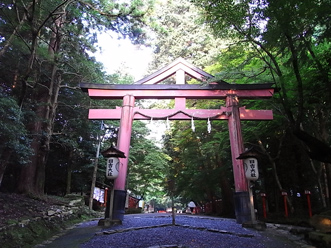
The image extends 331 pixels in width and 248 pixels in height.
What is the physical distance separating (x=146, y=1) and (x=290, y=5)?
5.66 meters

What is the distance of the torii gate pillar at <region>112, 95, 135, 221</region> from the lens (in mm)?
8413

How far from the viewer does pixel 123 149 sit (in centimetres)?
934

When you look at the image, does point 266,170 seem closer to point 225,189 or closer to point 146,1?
point 225,189

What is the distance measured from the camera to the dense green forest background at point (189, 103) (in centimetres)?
603

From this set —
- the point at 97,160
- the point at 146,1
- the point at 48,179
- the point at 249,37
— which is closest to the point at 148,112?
the point at 146,1

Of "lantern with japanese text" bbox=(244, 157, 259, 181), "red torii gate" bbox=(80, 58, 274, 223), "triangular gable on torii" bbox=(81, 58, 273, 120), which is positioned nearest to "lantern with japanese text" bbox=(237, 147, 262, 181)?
"lantern with japanese text" bbox=(244, 157, 259, 181)

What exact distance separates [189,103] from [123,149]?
8.24 m

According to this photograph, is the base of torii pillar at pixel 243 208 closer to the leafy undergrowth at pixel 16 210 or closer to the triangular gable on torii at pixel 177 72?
the triangular gable on torii at pixel 177 72

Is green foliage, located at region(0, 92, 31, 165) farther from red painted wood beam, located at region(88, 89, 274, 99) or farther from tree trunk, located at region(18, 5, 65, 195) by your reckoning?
red painted wood beam, located at region(88, 89, 274, 99)

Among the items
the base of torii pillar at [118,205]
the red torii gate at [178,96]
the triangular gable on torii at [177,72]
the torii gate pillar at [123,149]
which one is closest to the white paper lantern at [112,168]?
the torii gate pillar at [123,149]

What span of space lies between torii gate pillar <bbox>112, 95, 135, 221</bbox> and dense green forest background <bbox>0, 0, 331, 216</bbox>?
295cm

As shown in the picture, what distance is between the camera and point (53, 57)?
1059 centimetres

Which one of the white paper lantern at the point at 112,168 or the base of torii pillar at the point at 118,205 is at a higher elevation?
the white paper lantern at the point at 112,168

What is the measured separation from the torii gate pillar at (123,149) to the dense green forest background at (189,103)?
2953 mm
